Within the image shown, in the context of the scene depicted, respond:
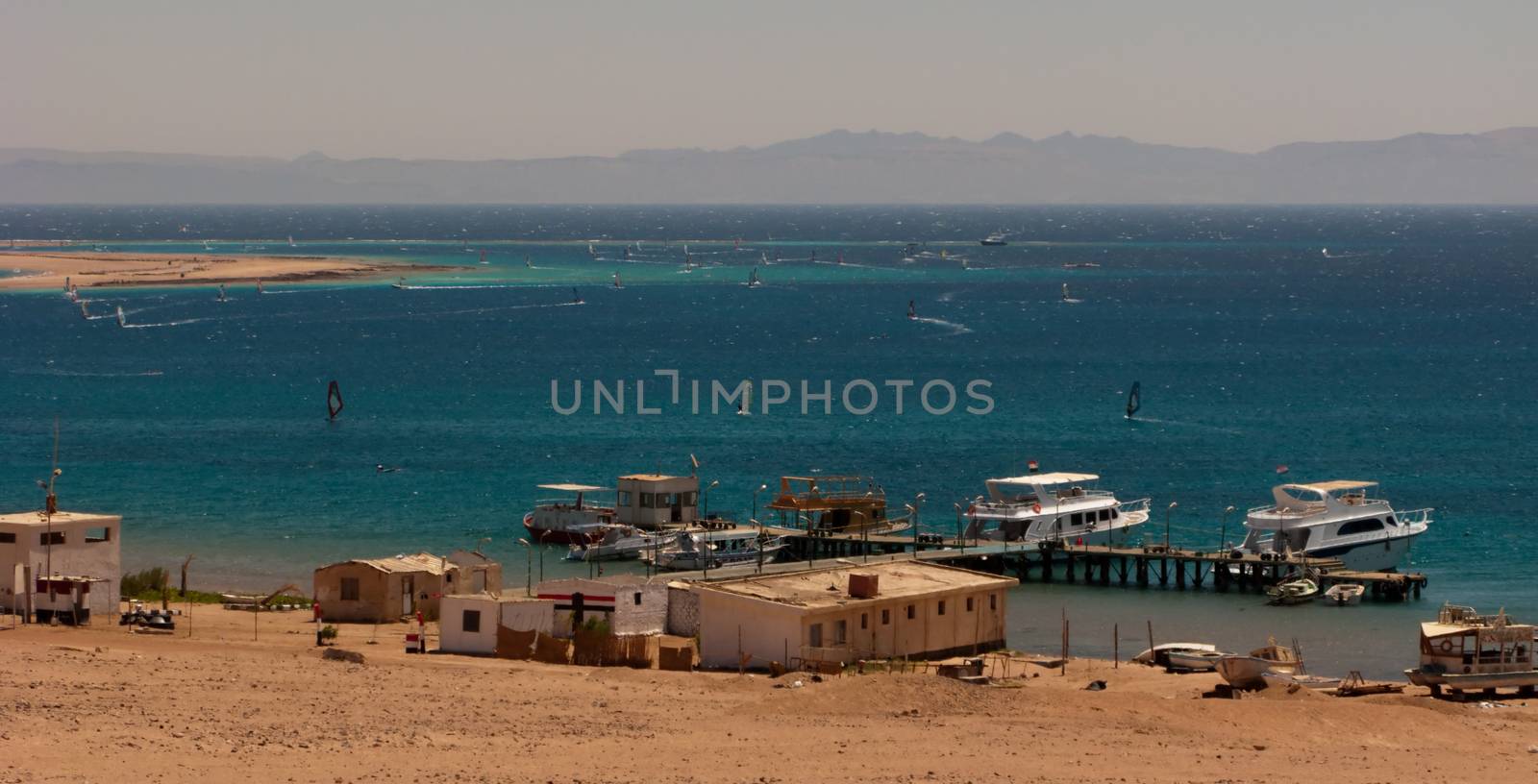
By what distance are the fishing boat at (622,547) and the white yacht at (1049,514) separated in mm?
10312

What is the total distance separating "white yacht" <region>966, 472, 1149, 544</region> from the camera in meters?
67.3

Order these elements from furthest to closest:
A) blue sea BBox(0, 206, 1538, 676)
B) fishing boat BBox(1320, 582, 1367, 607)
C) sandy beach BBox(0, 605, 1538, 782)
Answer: blue sea BBox(0, 206, 1538, 676) < fishing boat BBox(1320, 582, 1367, 607) < sandy beach BBox(0, 605, 1538, 782)

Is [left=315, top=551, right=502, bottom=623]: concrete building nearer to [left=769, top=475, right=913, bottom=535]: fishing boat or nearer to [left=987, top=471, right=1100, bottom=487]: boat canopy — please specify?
[left=769, top=475, right=913, bottom=535]: fishing boat

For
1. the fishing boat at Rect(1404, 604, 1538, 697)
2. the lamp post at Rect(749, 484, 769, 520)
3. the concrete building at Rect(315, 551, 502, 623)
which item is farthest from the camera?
the lamp post at Rect(749, 484, 769, 520)

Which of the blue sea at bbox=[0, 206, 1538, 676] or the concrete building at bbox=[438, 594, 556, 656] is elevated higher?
the concrete building at bbox=[438, 594, 556, 656]

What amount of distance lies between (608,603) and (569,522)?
873 inches

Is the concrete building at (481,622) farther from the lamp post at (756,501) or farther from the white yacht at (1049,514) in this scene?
the lamp post at (756,501)

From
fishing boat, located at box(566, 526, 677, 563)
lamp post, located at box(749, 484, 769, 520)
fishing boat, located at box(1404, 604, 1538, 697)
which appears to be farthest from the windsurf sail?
fishing boat, located at box(1404, 604, 1538, 697)

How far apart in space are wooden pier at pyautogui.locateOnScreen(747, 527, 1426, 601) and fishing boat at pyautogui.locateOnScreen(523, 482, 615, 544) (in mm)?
5798

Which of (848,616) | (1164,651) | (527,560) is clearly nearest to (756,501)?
(527,560)

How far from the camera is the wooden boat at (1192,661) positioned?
47.3 m

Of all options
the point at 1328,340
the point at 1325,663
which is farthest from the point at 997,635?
the point at 1328,340

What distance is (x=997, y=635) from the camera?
49625 millimetres

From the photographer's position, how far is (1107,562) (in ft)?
217
